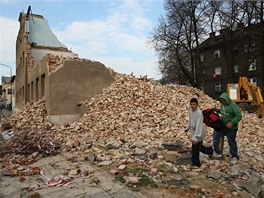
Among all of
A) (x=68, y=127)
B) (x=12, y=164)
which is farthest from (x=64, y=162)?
(x=68, y=127)

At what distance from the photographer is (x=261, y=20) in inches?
795

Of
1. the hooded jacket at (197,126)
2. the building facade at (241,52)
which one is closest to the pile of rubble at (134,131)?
the hooded jacket at (197,126)

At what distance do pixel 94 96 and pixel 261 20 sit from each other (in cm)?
1671

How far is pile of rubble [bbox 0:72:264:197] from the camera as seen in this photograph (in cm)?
570

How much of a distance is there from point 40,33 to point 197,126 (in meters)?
20.3

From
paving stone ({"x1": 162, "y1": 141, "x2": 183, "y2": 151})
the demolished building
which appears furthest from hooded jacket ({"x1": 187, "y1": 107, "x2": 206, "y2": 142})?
the demolished building

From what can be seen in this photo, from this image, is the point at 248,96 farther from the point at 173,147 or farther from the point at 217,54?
the point at 217,54

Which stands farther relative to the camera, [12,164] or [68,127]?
[68,127]

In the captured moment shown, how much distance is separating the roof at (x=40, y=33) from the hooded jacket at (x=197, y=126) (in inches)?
702

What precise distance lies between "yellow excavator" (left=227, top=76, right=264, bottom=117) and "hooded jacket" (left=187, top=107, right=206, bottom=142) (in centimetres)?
861

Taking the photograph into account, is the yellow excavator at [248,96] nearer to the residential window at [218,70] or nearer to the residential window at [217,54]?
the residential window at [218,70]

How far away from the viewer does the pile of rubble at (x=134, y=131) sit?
5695mm

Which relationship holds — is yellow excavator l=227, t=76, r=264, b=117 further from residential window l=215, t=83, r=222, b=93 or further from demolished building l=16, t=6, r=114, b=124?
residential window l=215, t=83, r=222, b=93

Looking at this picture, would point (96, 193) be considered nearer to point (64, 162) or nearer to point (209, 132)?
point (64, 162)
